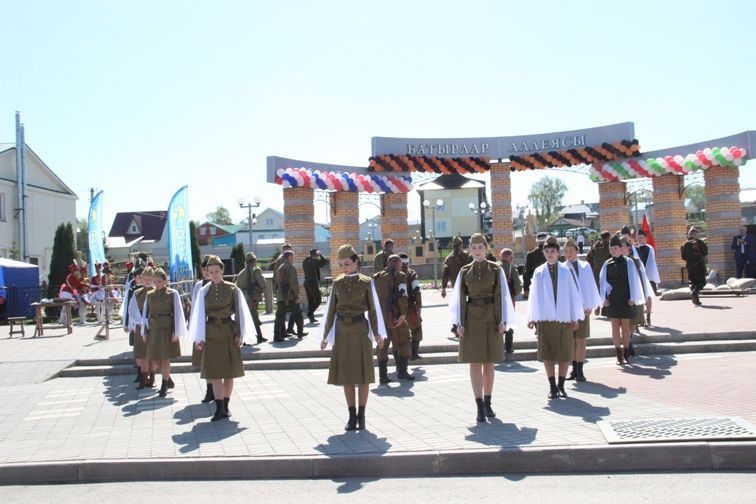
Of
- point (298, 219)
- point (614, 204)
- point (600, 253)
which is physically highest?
point (614, 204)

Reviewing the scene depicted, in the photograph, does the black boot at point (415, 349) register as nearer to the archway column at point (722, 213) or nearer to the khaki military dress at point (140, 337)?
the khaki military dress at point (140, 337)

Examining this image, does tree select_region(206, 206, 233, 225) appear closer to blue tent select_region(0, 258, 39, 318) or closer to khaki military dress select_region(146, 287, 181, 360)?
blue tent select_region(0, 258, 39, 318)

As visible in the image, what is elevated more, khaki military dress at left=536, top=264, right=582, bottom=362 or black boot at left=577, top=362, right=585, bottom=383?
khaki military dress at left=536, top=264, right=582, bottom=362

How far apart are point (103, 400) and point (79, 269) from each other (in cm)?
1246

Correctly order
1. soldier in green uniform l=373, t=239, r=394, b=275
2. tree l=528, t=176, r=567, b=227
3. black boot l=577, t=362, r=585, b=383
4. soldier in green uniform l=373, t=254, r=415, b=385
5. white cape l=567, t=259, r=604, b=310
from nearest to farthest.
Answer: white cape l=567, t=259, r=604, b=310 < black boot l=577, t=362, r=585, b=383 < soldier in green uniform l=373, t=254, r=415, b=385 < soldier in green uniform l=373, t=239, r=394, b=275 < tree l=528, t=176, r=567, b=227

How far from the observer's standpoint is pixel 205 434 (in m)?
7.27

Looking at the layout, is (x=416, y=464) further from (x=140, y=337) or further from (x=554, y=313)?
(x=140, y=337)

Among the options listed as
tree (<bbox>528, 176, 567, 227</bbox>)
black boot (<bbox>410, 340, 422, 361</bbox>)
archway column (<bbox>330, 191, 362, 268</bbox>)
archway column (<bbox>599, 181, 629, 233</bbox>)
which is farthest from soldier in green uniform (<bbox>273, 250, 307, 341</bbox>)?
tree (<bbox>528, 176, 567, 227</bbox>)

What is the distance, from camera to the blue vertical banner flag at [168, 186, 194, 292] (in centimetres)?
1558

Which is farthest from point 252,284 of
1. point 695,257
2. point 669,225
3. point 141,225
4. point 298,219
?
point 141,225

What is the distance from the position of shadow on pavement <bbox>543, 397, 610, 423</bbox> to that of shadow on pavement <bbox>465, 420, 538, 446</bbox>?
78cm

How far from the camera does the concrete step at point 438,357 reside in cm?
1150

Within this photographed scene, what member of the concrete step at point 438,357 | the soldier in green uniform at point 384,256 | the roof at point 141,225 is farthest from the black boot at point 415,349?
the roof at point 141,225

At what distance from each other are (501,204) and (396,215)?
3587mm
